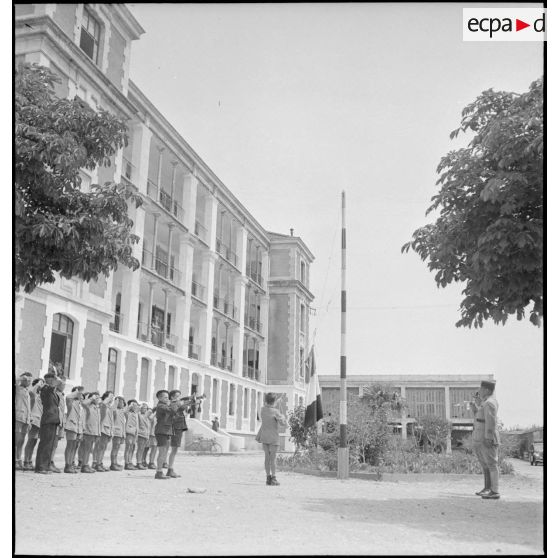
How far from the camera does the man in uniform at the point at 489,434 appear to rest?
353 inches

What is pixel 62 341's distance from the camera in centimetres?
1759

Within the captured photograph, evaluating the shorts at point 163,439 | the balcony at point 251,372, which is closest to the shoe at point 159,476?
the shorts at point 163,439

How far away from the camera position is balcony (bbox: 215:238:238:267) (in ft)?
105

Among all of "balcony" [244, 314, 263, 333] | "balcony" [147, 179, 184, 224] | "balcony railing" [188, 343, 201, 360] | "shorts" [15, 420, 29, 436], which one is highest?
"balcony" [147, 179, 184, 224]

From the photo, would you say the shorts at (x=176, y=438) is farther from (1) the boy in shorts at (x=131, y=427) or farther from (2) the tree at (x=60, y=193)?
(1) the boy in shorts at (x=131, y=427)

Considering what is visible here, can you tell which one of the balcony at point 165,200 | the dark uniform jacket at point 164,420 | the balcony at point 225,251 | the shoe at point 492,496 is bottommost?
the shoe at point 492,496

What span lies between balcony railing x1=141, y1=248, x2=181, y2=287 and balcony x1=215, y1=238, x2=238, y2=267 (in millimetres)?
3150

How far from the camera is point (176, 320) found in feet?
97.6

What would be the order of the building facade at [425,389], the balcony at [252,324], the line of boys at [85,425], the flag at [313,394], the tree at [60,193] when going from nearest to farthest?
the tree at [60,193] → the line of boys at [85,425] → the flag at [313,394] → the balcony at [252,324] → the building facade at [425,389]

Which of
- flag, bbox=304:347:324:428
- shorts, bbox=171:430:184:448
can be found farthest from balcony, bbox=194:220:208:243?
shorts, bbox=171:430:184:448

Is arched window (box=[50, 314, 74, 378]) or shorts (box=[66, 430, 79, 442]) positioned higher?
arched window (box=[50, 314, 74, 378])

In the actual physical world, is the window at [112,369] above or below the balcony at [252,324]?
below

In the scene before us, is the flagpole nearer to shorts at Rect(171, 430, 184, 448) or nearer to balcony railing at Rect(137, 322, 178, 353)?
shorts at Rect(171, 430, 184, 448)

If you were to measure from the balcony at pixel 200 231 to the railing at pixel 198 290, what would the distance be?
2337 mm
